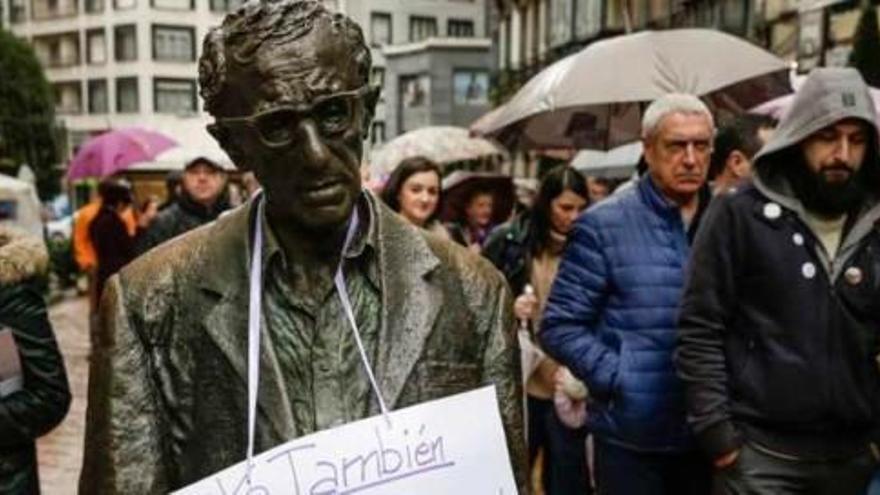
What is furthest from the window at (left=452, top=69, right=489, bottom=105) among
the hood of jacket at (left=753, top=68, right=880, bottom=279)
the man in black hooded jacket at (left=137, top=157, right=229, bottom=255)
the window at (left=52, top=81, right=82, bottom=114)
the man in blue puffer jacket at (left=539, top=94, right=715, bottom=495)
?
the hood of jacket at (left=753, top=68, right=880, bottom=279)

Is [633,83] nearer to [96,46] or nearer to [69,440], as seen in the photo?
[69,440]

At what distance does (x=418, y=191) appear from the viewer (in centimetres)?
564

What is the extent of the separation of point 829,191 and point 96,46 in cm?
6403

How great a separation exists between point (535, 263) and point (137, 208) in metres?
8.24

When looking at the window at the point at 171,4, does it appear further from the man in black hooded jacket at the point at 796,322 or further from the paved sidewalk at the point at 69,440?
the man in black hooded jacket at the point at 796,322

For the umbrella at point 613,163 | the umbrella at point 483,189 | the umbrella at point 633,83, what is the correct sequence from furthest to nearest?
the umbrella at point 613,163 → the umbrella at point 483,189 → the umbrella at point 633,83

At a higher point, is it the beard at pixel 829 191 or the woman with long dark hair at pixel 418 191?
the beard at pixel 829 191

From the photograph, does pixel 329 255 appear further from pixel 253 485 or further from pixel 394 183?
pixel 394 183

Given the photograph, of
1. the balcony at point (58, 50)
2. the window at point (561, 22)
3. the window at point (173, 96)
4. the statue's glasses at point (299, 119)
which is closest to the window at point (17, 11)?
the balcony at point (58, 50)

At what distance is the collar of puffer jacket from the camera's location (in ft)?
13.0

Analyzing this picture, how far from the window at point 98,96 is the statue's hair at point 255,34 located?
64573 mm

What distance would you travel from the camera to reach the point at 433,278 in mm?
1751

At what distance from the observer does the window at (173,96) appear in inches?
2432

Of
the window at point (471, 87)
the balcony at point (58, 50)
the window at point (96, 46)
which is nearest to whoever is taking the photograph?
the window at point (471, 87)
